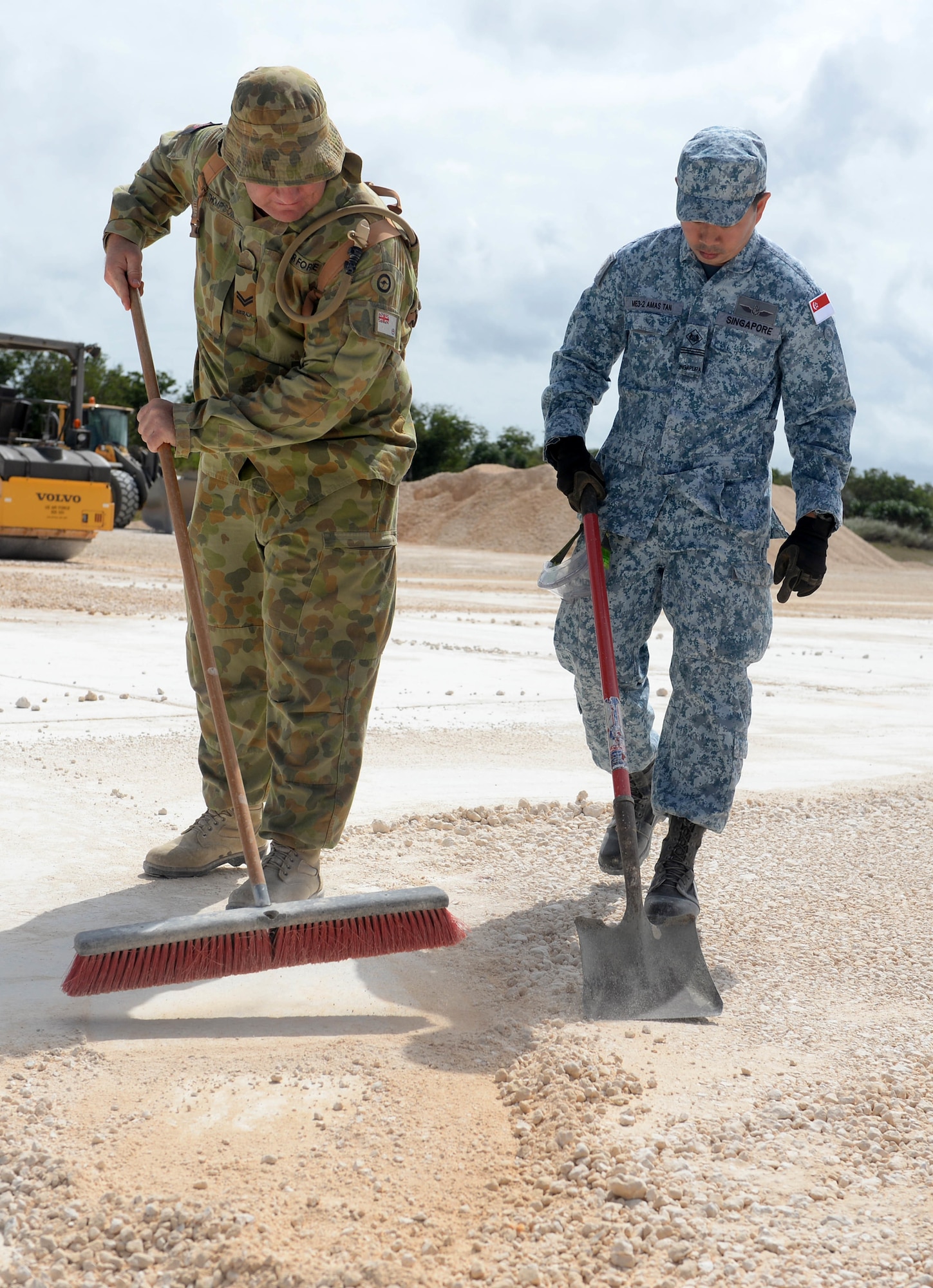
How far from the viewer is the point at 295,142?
290 centimetres

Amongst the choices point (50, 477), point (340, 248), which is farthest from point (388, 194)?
point (50, 477)

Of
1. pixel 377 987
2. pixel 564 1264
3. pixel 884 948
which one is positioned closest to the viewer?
pixel 564 1264

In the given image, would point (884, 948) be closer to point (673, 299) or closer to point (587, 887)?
point (587, 887)

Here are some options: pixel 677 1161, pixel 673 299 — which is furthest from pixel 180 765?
pixel 677 1161

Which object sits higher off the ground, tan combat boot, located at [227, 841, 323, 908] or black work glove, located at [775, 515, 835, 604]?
black work glove, located at [775, 515, 835, 604]

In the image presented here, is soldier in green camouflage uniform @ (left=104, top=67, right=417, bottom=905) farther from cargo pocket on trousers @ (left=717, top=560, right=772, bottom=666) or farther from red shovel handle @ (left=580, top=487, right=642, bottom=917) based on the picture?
cargo pocket on trousers @ (left=717, top=560, right=772, bottom=666)

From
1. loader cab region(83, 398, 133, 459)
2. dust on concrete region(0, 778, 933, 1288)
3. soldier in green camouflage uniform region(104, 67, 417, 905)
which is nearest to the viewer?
dust on concrete region(0, 778, 933, 1288)

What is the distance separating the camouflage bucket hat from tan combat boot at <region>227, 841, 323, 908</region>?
1578 mm

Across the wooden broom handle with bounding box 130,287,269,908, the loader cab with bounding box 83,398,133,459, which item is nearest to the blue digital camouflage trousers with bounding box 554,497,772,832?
the wooden broom handle with bounding box 130,287,269,908

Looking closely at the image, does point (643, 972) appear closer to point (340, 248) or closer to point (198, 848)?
point (198, 848)

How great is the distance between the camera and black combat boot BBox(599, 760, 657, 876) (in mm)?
3707

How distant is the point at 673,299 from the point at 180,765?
2.66 metres

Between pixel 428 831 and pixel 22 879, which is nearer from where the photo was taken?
pixel 22 879

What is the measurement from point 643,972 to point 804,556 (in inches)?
45.7
